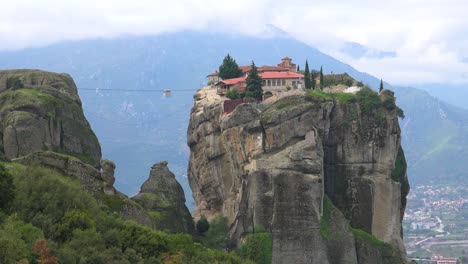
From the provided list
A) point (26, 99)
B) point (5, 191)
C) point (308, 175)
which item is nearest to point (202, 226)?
point (308, 175)

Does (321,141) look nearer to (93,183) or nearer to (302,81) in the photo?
(302,81)

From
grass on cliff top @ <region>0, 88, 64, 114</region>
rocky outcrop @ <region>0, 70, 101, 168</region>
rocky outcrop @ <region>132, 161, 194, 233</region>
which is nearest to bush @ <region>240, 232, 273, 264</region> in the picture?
rocky outcrop @ <region>132, 161, 194, 233</region>

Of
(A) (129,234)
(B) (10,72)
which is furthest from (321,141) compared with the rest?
(A) (129,234)

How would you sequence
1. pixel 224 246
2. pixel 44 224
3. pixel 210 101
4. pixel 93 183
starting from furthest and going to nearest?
pixel 210 101
pixel 224 246
pixel 93 183
pixel 44 224

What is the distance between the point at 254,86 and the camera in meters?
94.1

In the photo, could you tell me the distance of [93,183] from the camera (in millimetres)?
68062

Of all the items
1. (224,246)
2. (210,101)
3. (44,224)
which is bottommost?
(224,246)

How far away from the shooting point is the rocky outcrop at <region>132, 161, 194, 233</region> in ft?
259

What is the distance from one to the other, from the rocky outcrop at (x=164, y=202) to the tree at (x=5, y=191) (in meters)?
23.5

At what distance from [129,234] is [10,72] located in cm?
4169

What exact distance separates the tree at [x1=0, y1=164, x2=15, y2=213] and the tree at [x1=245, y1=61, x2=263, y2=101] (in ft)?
140

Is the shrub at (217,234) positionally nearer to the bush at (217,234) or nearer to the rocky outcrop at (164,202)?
the bush at (217,234)

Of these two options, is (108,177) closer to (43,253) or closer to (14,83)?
(14,83)

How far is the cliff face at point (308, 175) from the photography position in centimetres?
8331
